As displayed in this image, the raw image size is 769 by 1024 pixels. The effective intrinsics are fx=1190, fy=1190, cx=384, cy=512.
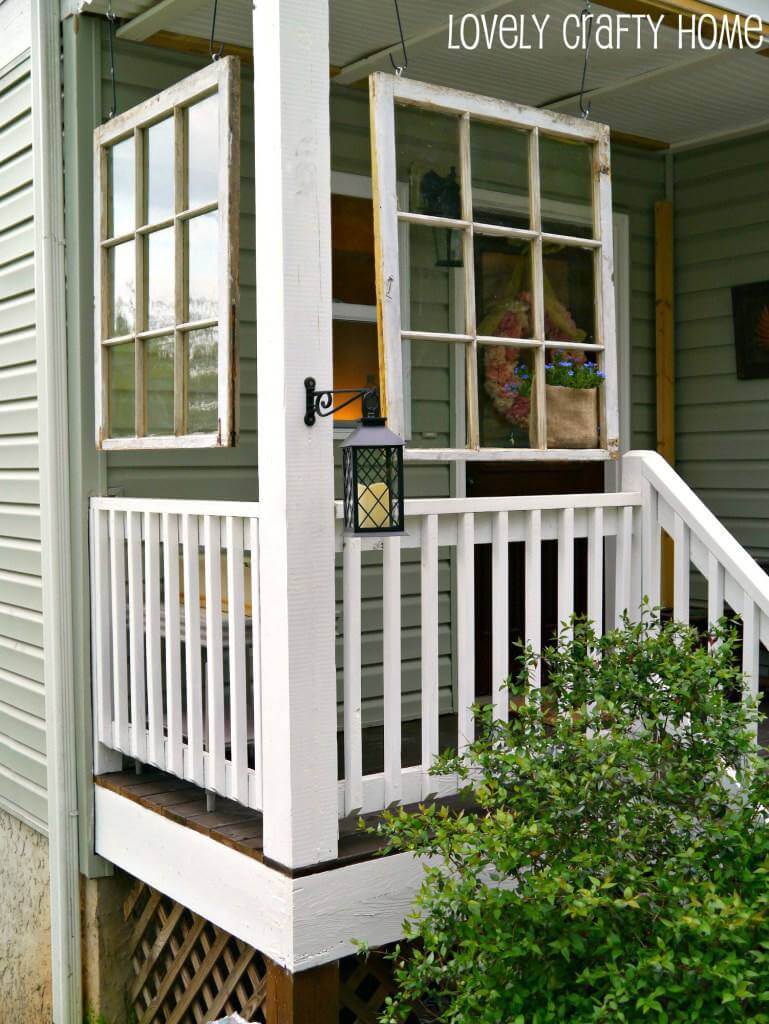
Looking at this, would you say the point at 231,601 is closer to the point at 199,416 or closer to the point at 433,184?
the point at 199,416

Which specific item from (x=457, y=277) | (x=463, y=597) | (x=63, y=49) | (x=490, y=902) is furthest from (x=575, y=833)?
(x=63, y=49)

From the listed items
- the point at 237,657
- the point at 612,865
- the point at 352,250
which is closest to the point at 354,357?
the point at 352,250

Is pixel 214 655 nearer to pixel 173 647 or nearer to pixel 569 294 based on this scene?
pixel 173 647

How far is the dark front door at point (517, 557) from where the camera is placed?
514cm

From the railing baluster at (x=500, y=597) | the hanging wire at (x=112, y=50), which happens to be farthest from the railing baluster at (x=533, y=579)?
the hanging wire at (x=112, y=50)

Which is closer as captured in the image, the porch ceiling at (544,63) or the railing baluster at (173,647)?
the railing baluster at (173,647)

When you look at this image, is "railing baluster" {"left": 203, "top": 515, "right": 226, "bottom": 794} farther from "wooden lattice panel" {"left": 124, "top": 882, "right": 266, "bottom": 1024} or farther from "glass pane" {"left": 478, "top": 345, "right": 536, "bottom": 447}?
"glass pane" {"left": 478, "top": 345, "right": 536, "bottom": 447}

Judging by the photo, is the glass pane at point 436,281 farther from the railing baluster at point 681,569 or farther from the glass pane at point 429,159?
the railing baluster at point 681,569

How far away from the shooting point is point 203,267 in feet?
11.0

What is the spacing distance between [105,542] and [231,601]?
0.91m

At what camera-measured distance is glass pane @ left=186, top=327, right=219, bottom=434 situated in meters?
3.32

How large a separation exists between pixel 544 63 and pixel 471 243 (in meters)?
1.31

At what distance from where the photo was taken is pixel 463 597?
3.30m

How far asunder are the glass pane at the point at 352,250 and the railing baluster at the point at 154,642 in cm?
140
